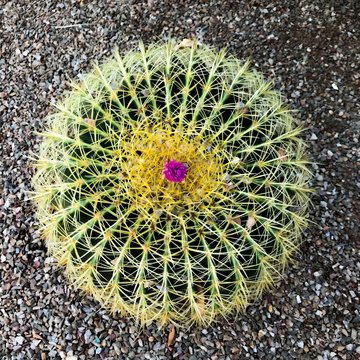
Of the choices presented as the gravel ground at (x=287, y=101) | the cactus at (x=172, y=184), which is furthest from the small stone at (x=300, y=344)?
the cactus at (x=172, y=184)

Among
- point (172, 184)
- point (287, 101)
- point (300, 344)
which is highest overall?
point (172, 184)

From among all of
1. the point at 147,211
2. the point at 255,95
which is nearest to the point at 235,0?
the point at 255,95

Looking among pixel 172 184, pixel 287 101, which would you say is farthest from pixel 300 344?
pixel 287 101

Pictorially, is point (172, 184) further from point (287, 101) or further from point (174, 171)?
point (287, 101)

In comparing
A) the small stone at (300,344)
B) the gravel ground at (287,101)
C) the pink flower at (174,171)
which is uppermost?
the pink flower at (174,171)

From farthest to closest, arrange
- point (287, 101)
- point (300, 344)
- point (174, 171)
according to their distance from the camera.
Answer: point (287, 101)
point (300, 344)
point (174, 171)

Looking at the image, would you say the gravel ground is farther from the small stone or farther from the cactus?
the cactus

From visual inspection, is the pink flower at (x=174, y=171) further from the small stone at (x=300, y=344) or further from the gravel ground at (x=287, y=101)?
the small stone at (x=300, y=344)
